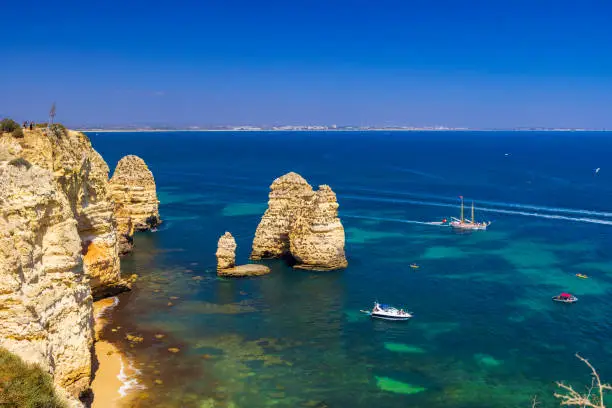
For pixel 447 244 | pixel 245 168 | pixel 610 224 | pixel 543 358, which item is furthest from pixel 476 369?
pixel 245 168

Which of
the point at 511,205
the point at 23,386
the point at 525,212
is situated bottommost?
the point at 525,212

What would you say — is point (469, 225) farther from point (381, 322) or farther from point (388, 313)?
point (381, 322)

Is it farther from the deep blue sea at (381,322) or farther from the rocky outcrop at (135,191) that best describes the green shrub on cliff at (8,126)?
the rocky outcrop at (135,191)

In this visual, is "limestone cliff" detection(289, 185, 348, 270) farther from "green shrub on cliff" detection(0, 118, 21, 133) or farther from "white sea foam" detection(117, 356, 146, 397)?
"green shrub on cliff" detection(0, 118, 21, 133)

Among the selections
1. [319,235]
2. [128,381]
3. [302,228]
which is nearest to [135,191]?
[302,228]

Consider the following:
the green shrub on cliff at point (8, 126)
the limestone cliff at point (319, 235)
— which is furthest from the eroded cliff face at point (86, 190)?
the limestone cliff at point (319, 235)

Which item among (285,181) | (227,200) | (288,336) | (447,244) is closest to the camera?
(288,336)

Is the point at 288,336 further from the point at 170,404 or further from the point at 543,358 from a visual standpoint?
the point at 543,358
